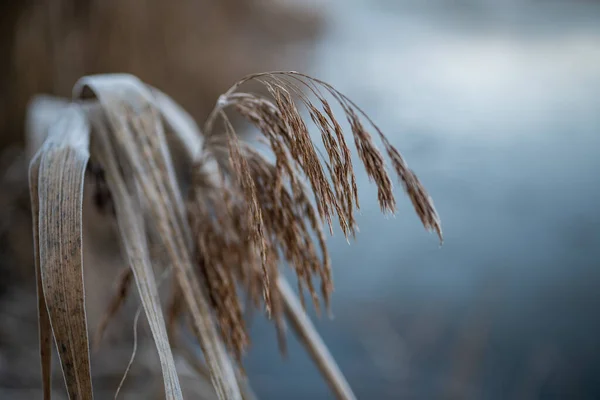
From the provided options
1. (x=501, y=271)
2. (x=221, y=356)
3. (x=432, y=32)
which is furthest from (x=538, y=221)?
(x=221, y=356)

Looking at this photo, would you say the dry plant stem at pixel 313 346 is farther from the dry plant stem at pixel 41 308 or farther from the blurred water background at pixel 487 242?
the blurred water background at pixel 487 242

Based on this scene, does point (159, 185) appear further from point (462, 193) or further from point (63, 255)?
point (462, 193)

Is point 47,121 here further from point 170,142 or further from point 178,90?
point 178,90

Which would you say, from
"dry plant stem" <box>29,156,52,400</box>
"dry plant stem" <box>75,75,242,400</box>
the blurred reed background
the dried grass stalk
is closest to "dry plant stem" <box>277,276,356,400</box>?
the dried grass stalk

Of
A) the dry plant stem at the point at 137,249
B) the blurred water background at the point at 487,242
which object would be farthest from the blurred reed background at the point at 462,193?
the dry plant stem at the point at 137,249

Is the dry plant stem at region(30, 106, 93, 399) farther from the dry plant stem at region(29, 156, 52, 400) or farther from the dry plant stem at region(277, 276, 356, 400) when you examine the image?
the dry plant stem at region(277, 276, 356, 400)

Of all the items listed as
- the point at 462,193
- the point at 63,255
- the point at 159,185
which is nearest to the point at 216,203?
the point at 159,185
